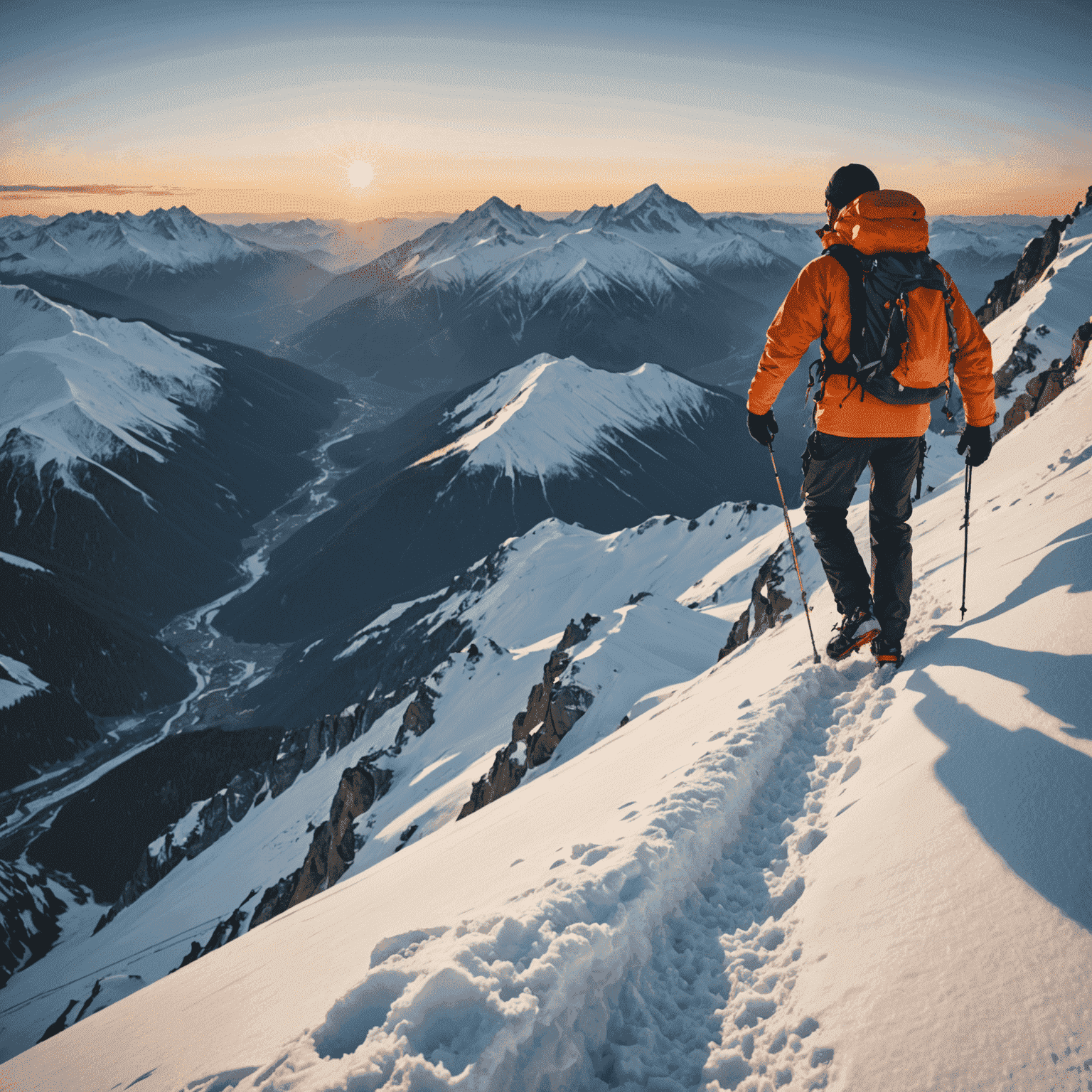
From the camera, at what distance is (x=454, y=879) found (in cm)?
657

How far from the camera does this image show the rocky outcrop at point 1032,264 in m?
97.8

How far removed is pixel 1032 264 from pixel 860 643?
407 feet

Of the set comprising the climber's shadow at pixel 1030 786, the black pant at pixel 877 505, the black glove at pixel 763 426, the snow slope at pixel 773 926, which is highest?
the black glove at pixel 763 426

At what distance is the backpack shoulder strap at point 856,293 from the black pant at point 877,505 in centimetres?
92

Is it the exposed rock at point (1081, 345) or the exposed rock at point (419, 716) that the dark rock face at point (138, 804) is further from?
the exposed rock at point (1081, 345)

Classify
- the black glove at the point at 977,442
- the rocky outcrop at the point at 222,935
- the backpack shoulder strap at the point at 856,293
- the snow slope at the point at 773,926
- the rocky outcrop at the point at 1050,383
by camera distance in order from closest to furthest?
1. the snow slope at the point at 773,926
2. the backpack shoulder strap at the point at 856,293
3. the black glove at the point at 977,442
4. the rocky outcrop at the point at 1050,383
5. the rocky outcrop at the point at 222,935

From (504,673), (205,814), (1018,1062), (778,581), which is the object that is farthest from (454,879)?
(205,814)

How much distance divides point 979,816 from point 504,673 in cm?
5697

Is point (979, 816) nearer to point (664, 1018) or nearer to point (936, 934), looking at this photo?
point (936, 934)

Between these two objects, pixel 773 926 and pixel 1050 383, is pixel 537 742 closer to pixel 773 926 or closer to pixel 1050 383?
pixel 773 926

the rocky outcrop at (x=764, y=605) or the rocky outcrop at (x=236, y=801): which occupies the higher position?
the rocky outcrop at (x=764, y=605)

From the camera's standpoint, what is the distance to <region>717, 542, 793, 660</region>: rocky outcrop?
25.0 m

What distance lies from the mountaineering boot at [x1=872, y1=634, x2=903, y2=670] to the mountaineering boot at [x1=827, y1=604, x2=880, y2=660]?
16cm

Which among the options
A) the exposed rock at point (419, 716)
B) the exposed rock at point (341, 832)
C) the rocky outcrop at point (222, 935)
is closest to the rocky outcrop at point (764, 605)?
the exposed rock at point (341, 832)
